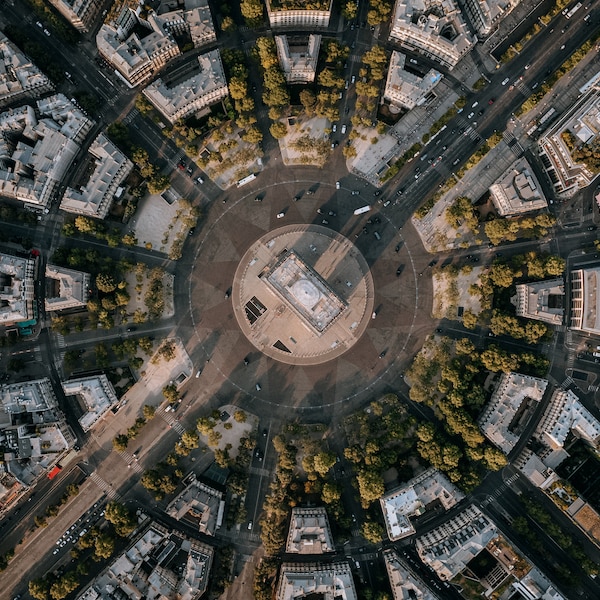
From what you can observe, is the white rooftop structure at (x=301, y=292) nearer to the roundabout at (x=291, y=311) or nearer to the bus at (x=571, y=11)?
the roundabout at (x=291, y=311)

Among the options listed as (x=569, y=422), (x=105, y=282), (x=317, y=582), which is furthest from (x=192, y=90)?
(x=569, y=422)

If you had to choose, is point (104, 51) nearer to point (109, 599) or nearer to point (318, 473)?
point (318, 473)

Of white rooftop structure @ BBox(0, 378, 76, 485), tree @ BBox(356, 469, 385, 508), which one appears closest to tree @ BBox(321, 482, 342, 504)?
tree @ BBox(356, 469, 385, 508)

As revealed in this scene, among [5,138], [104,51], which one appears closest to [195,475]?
[5,138]

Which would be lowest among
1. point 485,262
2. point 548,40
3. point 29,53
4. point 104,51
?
point 485,262

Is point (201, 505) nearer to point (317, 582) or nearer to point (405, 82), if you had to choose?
point (317, 582)

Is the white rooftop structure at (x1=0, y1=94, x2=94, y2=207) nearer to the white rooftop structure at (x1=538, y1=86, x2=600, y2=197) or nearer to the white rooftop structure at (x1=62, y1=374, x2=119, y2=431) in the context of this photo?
the white rooftop structure at (x1=62, y1=374, x2=119, y2=431)
